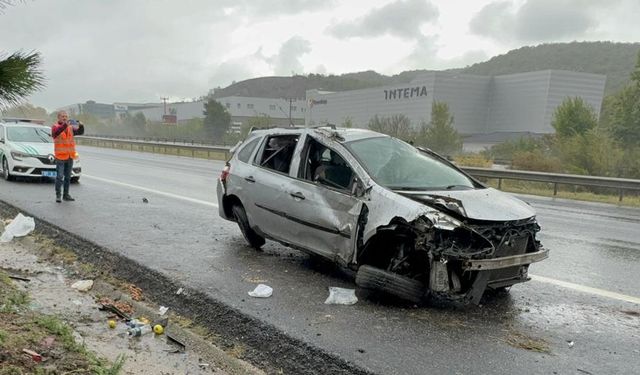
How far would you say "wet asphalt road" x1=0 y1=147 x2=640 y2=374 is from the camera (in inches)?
134

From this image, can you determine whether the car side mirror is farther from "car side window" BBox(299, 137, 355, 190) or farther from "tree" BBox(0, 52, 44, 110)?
"tree" BBox(0, 52, 44, 110)

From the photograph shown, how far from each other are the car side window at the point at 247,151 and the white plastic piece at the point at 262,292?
7.08 feet

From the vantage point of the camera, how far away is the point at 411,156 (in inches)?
210

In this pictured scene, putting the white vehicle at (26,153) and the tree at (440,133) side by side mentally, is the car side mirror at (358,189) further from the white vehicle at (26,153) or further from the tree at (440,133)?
the tree at (440,133)

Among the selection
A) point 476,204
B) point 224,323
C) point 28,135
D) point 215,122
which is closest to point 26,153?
point 28,135

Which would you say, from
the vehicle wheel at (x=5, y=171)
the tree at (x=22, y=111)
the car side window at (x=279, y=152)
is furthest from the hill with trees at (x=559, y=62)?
the tree at (x=22, y=111)

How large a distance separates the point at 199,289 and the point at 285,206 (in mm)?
1319

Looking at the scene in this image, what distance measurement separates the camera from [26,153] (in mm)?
11852

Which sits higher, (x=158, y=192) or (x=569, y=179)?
(x=569, y=179)

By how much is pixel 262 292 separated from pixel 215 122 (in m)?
87.8

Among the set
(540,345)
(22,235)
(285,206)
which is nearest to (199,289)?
(285,206)

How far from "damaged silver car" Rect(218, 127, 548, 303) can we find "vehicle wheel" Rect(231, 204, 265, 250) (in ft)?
0.25

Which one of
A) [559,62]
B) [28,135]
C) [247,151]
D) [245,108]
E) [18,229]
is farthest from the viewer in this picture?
[559,62]

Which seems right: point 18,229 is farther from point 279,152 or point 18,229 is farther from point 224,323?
point 224,323
